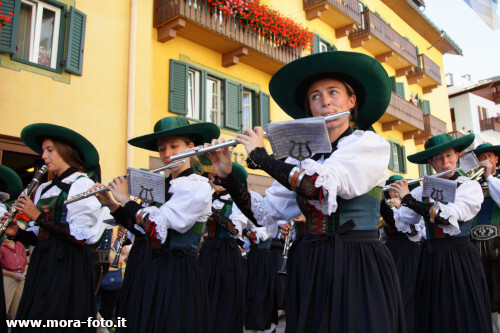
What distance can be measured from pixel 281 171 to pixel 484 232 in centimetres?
474

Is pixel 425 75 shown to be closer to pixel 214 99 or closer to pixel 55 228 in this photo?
pixel 214 99

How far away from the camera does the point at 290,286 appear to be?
8.54 feet

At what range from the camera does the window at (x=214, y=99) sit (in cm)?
1161

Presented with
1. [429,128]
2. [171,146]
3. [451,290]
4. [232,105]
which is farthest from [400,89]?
[171,146]

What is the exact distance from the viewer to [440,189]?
465 cm

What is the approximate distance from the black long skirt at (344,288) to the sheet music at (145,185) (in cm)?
165

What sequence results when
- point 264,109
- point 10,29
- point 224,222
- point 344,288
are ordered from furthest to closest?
1. point 264,109
2. point 10,29
3. point 224,222
4. point 344,288

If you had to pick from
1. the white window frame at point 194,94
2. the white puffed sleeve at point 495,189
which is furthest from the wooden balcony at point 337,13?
the white puffed sleeve at point 495,189

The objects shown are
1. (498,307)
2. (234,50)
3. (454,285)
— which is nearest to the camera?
(454,285)

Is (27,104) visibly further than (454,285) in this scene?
Yes

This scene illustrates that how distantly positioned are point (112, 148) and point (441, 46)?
23732 mm

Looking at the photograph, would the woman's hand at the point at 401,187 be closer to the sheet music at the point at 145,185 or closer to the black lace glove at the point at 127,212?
the sheet music at the point at 145,185

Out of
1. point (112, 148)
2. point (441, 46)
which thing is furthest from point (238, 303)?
point (441, 46)

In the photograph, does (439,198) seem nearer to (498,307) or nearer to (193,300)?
(498,307)
